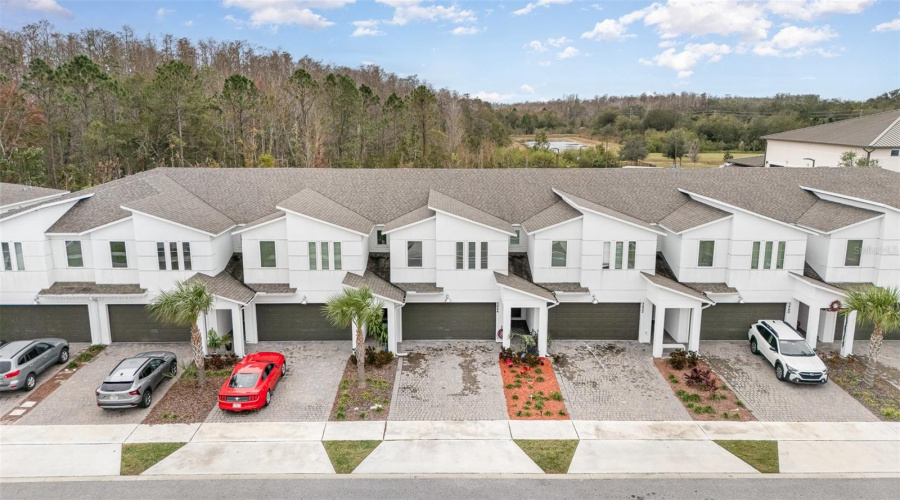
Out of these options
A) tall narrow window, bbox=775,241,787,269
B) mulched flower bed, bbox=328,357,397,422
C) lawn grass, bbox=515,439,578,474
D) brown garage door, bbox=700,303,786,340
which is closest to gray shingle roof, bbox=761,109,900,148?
tall narrow window, bbox=775,241,787,269

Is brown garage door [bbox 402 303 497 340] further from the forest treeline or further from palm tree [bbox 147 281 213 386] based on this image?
the forest treeline

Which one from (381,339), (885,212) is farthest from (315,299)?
(885,212)

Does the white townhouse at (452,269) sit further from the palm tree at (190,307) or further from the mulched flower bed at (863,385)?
the palm tree at (190,307)

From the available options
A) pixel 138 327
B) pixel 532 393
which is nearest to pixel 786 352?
pixel 532 393

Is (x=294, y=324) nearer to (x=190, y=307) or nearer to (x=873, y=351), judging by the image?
(x=190, y=307)

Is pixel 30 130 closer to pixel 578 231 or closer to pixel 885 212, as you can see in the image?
pixel 578 231

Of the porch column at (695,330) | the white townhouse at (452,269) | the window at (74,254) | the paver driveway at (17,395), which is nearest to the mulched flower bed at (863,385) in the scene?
the white townhouse at (452,269)
